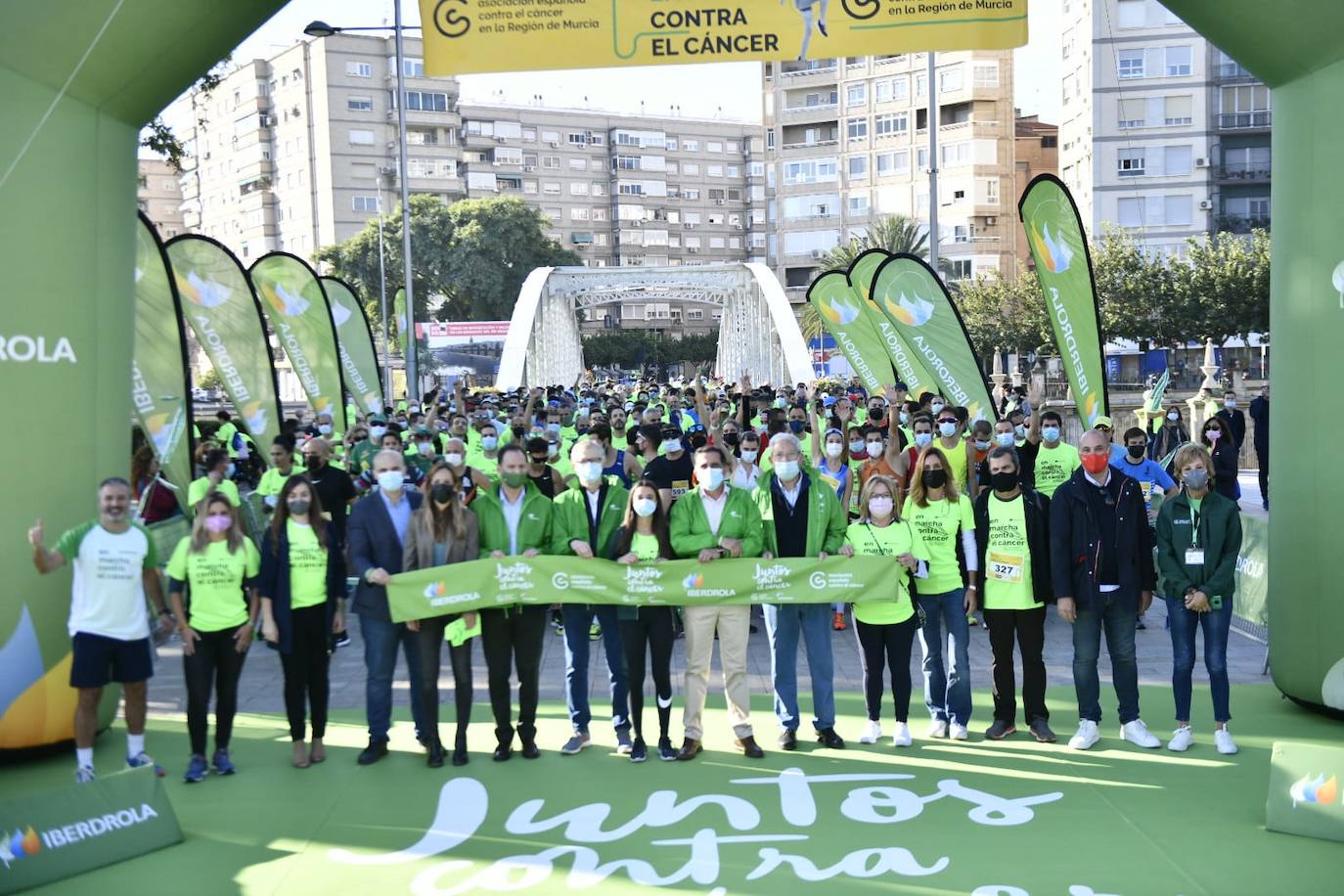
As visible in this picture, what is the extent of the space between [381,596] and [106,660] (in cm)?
158

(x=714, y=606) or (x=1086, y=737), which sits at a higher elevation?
(x=714, y=606)

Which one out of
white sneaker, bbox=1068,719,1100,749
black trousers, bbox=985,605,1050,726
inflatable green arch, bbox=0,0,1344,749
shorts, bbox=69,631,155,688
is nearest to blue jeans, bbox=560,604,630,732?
black trousers, bbox=985,605,1050,726

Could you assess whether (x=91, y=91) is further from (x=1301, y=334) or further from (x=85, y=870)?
(x=1301, y=334)

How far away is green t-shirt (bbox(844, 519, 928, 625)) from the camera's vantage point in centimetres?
825

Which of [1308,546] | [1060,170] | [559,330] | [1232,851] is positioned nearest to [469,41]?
[1308,546]

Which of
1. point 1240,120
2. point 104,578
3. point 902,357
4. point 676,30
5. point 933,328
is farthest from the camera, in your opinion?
point 1240,120

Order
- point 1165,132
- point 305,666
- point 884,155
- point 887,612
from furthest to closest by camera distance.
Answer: point 884,155 → point 1165,132 → point 887,612 → point 305,666

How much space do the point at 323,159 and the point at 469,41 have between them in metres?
86.3

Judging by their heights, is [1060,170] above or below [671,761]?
above

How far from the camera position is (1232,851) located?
6305mm

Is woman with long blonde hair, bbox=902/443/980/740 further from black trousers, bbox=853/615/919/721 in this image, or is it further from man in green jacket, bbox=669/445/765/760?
man in green jacket, bbox=669/445/765/760

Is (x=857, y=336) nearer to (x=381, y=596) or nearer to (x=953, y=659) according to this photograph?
(x=953, y=659)

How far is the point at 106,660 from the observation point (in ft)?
24.6

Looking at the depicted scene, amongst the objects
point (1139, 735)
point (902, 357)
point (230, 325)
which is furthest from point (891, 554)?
point (902, 357)
